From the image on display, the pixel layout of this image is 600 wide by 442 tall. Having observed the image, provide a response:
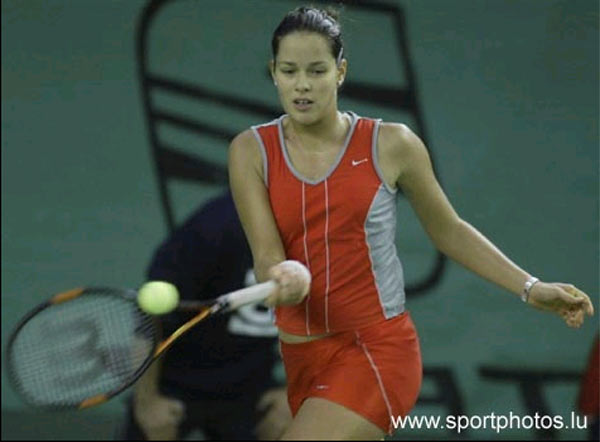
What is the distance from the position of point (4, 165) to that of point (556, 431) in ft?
9.95

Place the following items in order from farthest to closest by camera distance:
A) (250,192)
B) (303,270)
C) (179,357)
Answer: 1. (179,357)
2. (250,192)
3. (303,270)

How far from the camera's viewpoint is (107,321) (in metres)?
4.96

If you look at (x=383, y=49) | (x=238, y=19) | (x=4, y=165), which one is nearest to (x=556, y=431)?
(x=383, y=49)

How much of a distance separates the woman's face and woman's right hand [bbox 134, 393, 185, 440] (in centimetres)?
226

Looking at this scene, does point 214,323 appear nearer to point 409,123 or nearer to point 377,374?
point 409,123

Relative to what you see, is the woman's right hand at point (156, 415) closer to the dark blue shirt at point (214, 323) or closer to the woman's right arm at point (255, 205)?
the dark blue shirt at point (214, 323)

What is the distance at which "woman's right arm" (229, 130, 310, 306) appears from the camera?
4602mm

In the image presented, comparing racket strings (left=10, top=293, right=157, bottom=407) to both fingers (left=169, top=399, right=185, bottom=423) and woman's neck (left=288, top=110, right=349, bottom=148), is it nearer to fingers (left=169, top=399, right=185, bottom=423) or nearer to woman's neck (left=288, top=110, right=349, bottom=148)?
woman's neck (left=288, top=110, right=349, bottom=148)

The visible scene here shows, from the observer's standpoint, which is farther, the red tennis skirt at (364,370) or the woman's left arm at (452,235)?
the woman's left arm at (452,235)

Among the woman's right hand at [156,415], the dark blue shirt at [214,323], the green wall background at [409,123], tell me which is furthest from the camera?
the green wall background at [409,123]

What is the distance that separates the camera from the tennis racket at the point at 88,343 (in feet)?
14.5

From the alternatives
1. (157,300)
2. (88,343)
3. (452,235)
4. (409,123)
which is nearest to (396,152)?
(452,235)

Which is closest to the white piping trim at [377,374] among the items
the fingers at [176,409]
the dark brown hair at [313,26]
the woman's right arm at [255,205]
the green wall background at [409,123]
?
the woman's right arm at [255,205]

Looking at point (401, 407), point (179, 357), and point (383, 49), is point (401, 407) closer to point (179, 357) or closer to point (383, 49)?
point (179, 357)
